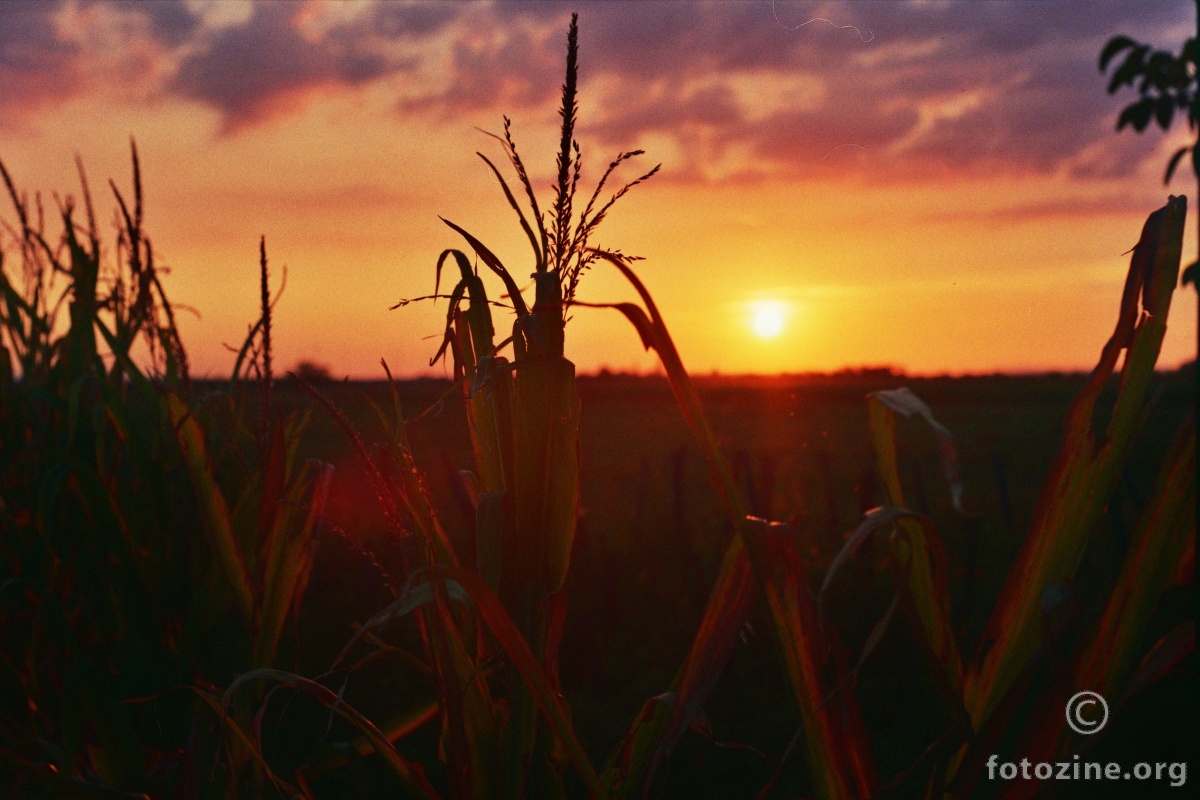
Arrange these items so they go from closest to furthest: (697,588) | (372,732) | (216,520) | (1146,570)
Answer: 1. (1146,570)
2. (372,732)
3. (216,520)
4. (697,588)

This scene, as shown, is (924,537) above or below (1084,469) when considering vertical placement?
below

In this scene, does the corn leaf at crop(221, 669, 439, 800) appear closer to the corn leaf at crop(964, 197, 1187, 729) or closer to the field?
the field

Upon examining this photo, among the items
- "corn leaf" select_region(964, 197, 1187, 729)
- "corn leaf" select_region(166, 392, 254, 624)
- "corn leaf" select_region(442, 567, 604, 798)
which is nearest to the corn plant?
"corn leaf" select_region(166, 392, 254, 624)

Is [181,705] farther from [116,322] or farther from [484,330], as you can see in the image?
[484,330]

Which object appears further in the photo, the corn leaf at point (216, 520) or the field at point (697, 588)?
the field at point (697, 588)

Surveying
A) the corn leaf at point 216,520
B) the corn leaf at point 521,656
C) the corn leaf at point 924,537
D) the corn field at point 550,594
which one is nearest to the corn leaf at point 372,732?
the corn field at point 550,594

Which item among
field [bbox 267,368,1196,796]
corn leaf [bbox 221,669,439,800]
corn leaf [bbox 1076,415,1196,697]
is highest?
corn leaf [bbox 1076,415,1196,697]

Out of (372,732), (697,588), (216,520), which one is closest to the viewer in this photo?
(372,732)

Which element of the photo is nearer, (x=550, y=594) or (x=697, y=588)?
(x=550, y=594)

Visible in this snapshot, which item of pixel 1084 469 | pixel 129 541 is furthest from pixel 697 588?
pixel 1084 469

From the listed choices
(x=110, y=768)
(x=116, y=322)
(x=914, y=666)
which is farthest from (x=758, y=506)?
(x=110, y=768)

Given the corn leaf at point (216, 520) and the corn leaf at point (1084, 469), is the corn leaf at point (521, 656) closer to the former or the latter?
the corn leaf at point (1084, 469)

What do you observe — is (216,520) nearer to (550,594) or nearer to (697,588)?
(550,594)

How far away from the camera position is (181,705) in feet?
6.54
